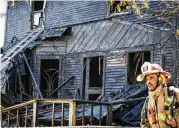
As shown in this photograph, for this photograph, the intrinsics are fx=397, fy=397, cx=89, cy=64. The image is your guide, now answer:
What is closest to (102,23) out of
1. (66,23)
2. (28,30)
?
(66,23)

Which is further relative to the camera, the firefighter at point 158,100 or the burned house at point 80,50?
the burned house at point 80,50

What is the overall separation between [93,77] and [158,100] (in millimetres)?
12507

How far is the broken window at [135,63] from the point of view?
15570mm

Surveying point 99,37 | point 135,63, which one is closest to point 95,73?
point 99,37

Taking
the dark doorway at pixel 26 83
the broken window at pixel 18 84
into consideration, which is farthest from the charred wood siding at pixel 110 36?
the dark doorway at pixel 26 83

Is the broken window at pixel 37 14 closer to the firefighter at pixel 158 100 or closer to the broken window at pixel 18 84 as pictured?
the broken window at pixel 18 84

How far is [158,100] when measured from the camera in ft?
17.4

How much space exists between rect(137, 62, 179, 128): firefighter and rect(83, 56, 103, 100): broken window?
1148 centimetres

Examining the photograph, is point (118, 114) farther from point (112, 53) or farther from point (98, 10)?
point (98, 10)

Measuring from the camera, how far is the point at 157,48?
1477cm

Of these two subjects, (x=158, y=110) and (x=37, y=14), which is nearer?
(x=158, y=110)

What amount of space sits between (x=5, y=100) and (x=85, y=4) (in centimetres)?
602

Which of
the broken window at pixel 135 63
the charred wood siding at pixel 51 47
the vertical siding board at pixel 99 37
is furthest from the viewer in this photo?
the charred wood siding at pixel 51 47

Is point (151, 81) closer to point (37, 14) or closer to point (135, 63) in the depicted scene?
point (135, 63)
